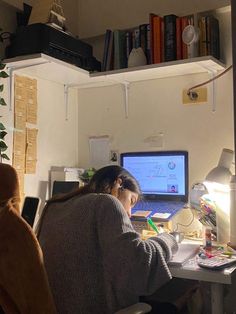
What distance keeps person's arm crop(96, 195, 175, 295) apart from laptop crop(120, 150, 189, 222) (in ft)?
2.76

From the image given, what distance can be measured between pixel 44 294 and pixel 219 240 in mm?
982

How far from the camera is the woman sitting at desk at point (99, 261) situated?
1345 mm

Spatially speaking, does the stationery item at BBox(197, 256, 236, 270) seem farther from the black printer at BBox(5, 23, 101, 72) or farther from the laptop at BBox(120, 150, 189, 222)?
the black printer at BBox(5, 23, 101, 72)

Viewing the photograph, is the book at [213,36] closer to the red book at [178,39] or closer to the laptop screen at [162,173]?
the red book at [178,39]

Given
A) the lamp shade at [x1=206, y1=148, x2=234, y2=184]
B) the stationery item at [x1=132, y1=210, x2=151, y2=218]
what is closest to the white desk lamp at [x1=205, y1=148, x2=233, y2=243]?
the lamp shade at [x1=206, y1=148, x2=234, y2=184]

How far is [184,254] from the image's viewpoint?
1746 millimetres

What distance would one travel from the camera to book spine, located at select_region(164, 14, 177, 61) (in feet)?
7.38

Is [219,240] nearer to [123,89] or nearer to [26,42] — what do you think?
[123,89]

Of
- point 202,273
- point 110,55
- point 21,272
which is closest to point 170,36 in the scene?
point 110,55

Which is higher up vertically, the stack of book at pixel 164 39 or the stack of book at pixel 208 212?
the stack of book at pixel 164 39

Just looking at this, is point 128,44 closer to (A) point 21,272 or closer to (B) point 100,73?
(B) point 100,73

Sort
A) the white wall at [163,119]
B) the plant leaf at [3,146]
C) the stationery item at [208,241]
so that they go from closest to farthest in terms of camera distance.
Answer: the stationery item at [208,241] < the plant leaf at [3,146] < the white wall at [163,119]

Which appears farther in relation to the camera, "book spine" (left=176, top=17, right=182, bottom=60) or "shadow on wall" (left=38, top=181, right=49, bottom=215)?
"shadow on wall" (left=38, top=181, right=49, bottom=215)

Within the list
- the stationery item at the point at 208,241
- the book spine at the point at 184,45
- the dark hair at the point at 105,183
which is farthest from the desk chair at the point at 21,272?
the book spine at the point at 184,45
